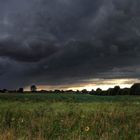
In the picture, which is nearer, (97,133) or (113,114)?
(97,133)

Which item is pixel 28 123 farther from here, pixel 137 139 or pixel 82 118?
pixel 137 139

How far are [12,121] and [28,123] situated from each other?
0.73 metres

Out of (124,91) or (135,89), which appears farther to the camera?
(124,91)

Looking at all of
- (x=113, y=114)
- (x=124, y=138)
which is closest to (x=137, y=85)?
(x=113, y=114)

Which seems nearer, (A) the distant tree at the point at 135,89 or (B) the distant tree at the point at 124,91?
(A) the distant tree at the point at 135,89

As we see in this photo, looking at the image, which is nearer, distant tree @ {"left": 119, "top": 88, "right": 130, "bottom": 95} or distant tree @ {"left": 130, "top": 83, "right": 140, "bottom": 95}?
distant tree @ {"left": 130, "top": 83, "right": 140, "bottom": 95}

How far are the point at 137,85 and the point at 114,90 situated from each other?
6.24 meters

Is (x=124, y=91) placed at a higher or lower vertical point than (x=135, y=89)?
lower

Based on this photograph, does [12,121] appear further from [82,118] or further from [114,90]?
[114,90]

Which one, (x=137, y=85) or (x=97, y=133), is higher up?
(x=137, y=85)

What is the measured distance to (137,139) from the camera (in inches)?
416

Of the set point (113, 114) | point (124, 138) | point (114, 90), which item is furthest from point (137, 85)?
point (124, 138)

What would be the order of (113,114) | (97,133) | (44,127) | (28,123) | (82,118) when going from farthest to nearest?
1. (113,114)
2. (82,118)
3. (28,123)
4. (44,127)
5. (97,133)

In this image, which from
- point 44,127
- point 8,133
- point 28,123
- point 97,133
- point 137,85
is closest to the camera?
point 8,133
